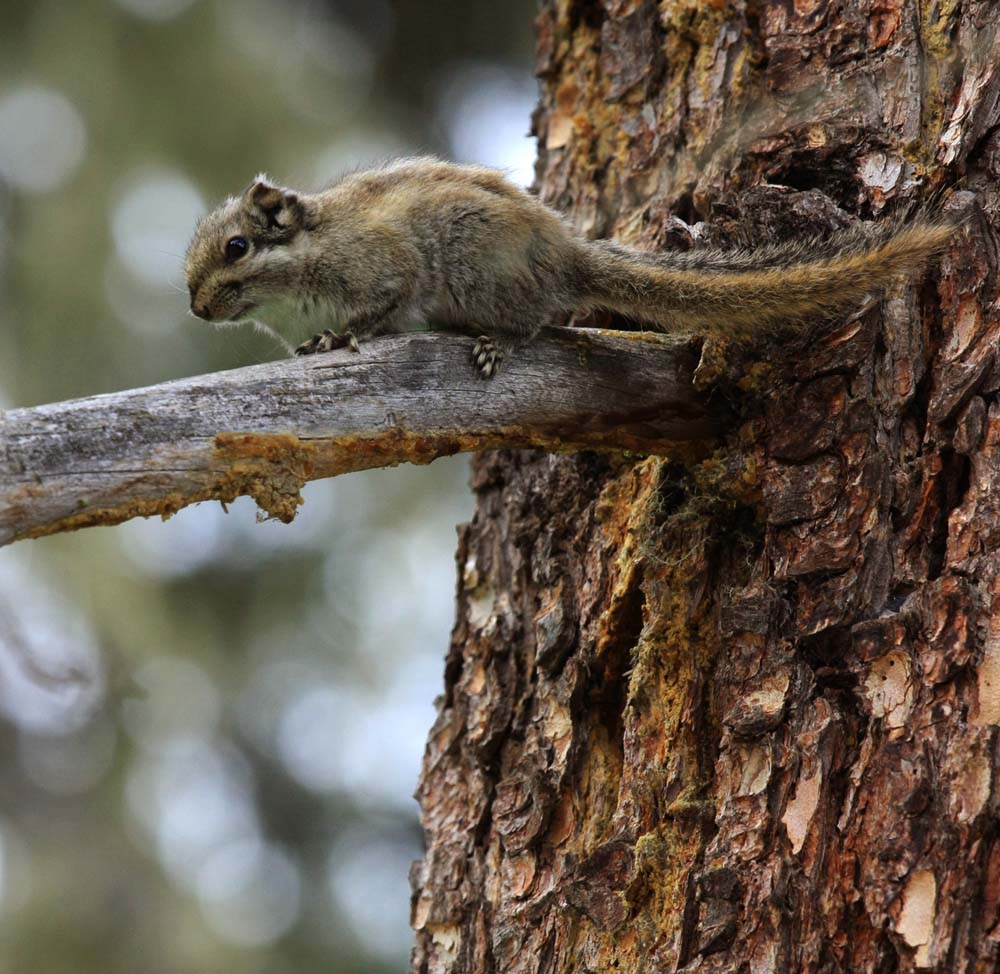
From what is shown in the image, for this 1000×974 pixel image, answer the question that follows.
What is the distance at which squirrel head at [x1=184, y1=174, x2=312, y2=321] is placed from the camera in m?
3.54

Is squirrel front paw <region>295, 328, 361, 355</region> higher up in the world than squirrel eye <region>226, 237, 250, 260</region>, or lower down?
lower down

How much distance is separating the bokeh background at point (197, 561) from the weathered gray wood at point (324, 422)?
318 cm

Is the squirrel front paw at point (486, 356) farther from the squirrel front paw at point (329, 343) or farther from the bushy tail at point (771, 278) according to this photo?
the bushy tail at point (771, 278)

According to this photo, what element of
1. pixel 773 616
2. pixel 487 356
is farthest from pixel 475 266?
pixel 773 616

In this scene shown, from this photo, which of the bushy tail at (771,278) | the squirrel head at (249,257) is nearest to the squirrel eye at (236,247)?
the squirrel head at (249,257)

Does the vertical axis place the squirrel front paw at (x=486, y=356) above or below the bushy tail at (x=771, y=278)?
below

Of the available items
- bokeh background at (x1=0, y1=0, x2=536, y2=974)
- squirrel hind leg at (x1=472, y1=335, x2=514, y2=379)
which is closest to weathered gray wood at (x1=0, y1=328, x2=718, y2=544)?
squirrel hind leg at (x1=472, y1=335, x2=514, y2=379)

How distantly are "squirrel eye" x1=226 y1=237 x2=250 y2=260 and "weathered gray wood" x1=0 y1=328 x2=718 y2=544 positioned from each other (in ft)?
3.62

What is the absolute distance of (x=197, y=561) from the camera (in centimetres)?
613

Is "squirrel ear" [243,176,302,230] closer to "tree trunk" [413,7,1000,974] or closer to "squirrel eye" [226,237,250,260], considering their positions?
"squirrel eye" [226,237,250,260]

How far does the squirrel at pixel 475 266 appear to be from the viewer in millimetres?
2643

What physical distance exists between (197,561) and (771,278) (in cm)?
409

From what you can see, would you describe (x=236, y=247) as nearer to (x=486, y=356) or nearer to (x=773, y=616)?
(x=486, y=356)

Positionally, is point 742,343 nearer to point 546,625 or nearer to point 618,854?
point 546,625
